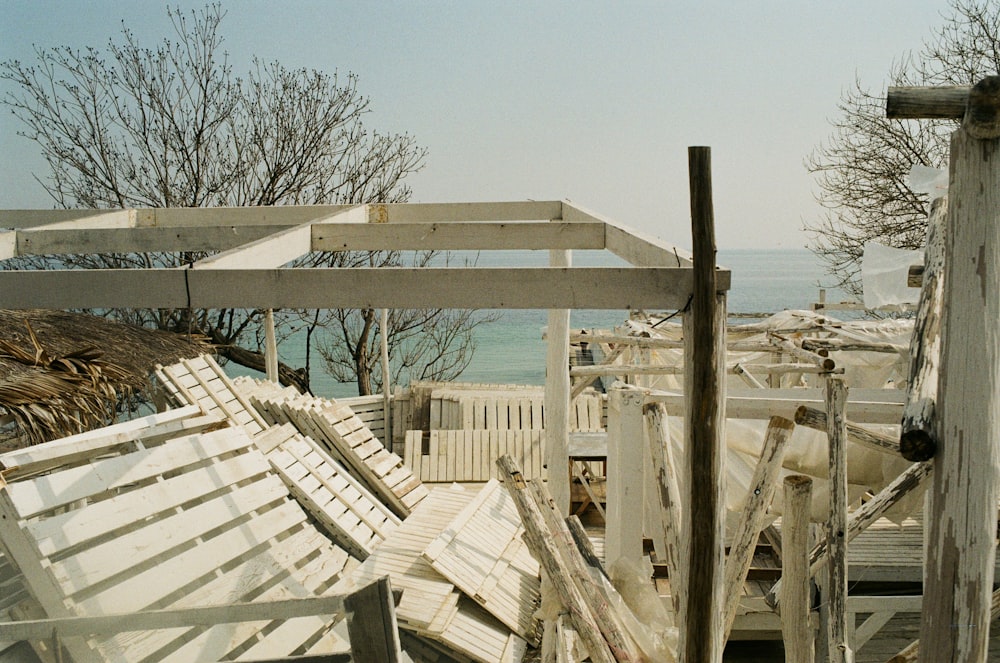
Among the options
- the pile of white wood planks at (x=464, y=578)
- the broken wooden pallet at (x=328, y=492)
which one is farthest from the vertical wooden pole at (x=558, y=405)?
the broken wooden pallet at (x=328, y=492)

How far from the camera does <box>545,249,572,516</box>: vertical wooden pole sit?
6.35 meters

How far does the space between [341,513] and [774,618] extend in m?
4.14

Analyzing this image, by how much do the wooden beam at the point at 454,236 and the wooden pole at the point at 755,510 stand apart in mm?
1316

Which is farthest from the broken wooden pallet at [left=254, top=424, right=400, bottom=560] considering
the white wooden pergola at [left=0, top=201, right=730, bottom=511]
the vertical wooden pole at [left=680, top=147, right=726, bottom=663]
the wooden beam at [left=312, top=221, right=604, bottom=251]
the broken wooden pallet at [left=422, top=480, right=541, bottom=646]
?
the vertical wooden pole at [left=680, top=147, right=726, bottom=663]

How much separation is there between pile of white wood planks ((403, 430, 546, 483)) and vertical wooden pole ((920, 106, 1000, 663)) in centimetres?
842

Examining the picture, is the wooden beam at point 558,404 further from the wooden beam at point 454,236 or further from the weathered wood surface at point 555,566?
the weathered wood surface at point 555,566

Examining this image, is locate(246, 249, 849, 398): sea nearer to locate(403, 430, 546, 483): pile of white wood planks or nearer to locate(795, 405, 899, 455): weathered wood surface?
locate(403, 430, 546, 483): pile of white wood planks

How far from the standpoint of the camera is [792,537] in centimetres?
322

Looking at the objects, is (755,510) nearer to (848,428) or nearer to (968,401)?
(848,428)

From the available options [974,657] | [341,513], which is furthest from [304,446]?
[974,657]

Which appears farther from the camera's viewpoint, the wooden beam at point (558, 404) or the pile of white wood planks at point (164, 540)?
the wooden beam at point (558, 404)

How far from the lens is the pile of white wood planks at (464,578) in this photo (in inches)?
242

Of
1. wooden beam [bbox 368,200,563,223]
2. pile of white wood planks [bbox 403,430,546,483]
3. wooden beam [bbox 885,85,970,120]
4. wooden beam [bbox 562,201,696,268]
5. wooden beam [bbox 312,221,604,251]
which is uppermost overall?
wooden beam [bbox 368,200,563,223]

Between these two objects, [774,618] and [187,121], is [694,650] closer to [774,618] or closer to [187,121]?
[774,618]
